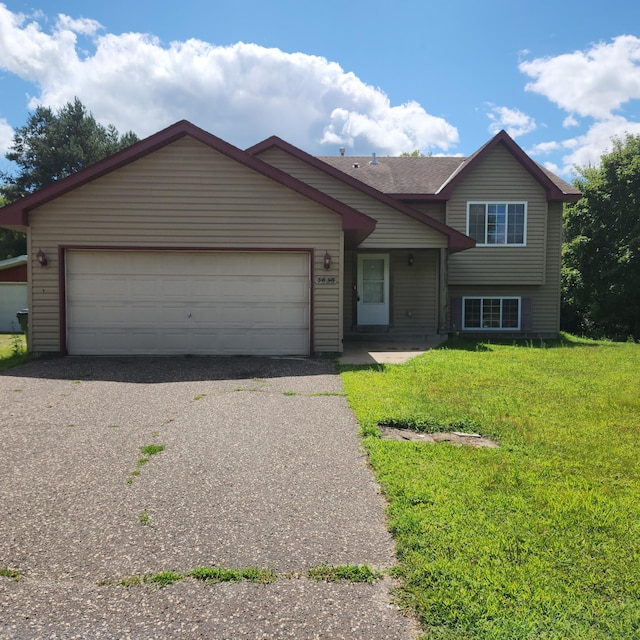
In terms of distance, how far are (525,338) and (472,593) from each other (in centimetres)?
1557

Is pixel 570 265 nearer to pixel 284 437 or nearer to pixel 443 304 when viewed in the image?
pixel 443 304

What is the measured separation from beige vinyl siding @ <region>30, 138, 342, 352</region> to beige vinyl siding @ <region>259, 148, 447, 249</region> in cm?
333

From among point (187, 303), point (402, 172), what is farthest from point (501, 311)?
point (187, 303)

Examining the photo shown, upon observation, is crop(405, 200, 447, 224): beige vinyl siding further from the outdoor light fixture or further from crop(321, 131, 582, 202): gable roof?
the outdoor light fixture

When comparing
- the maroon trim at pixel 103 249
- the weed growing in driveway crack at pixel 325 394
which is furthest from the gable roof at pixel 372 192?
the weed growing in driveway crack at pixel 325 394

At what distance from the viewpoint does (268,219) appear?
36.7ft

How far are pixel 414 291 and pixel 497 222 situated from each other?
3512 mm

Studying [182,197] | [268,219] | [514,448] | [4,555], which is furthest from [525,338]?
[4,555]

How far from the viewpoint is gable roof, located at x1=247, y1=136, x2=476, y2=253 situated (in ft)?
45.5

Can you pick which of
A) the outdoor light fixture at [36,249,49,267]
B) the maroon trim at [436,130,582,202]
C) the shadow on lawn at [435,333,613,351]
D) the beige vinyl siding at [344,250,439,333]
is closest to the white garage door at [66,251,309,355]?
the outdoor light fixture at [36,249,49,267]

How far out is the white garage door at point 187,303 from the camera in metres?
11.2

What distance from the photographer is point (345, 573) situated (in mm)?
2891

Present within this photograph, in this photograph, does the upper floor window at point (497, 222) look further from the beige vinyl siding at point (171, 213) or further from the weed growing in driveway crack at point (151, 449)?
the weed growing in driveway crack at point (151, 449)

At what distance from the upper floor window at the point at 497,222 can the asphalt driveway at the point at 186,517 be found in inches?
443
